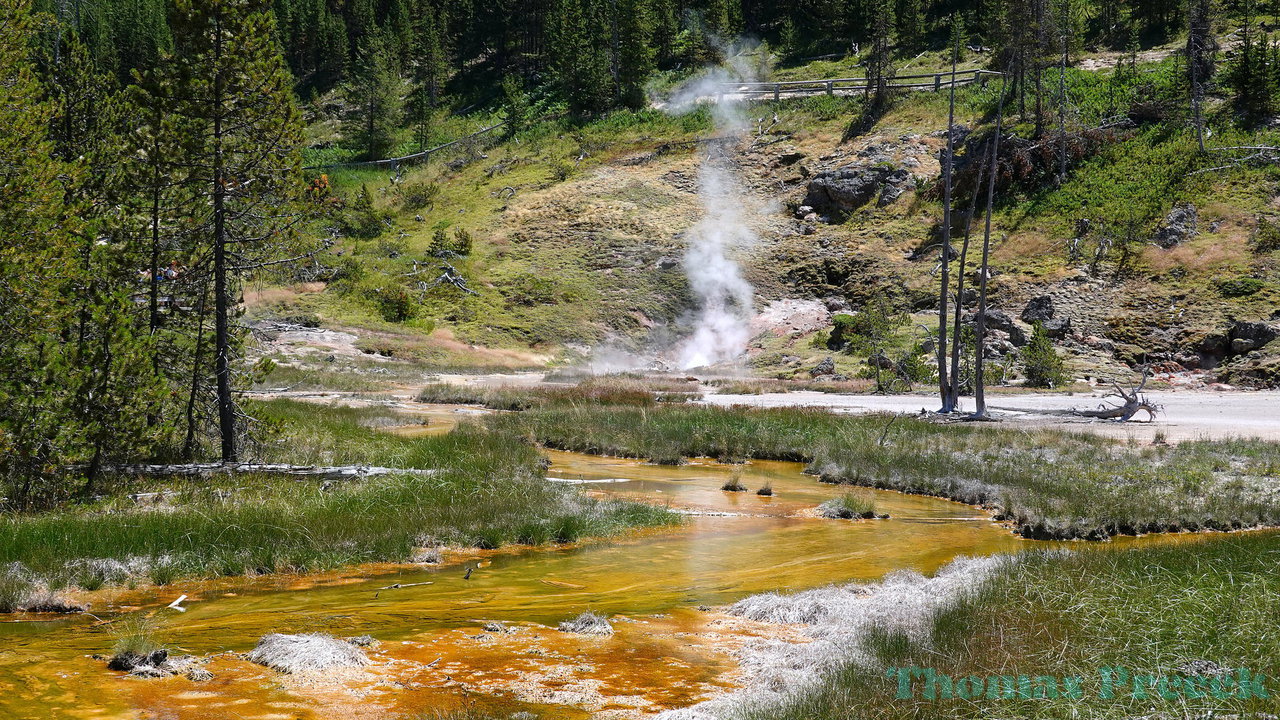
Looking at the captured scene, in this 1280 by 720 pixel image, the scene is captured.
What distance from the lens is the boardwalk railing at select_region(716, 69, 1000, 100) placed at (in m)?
68.2

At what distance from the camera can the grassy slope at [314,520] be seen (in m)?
9.58

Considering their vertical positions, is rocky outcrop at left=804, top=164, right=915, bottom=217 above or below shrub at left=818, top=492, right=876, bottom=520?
above

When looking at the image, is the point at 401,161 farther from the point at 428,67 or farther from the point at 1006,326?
the point at 1006,326

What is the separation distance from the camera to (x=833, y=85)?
7362 centimetres

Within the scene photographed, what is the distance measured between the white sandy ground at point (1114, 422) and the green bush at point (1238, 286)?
31.5 ft

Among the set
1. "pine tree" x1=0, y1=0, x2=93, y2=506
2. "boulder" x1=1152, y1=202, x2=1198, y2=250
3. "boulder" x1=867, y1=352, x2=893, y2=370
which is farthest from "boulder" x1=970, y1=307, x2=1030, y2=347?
"pine tree" x1=0, y1=0, x2=93, y2=506

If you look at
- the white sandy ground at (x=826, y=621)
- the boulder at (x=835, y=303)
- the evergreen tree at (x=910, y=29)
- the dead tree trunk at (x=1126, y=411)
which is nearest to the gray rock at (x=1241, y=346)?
the dead tree trunk at (x=1126, y=411)

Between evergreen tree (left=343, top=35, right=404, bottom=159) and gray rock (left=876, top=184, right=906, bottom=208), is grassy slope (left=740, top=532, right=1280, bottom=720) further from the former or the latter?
evergreen tree (left=343, top=35, right=404, bottom=159)

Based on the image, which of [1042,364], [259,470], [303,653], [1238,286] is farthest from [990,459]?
[1238,286]

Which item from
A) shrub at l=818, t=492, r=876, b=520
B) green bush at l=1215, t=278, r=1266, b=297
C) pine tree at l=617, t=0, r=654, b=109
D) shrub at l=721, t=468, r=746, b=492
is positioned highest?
pine tree at l=617, t=0, r=654, b=109

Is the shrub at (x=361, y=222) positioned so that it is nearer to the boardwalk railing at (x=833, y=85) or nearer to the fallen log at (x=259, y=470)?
the boardwalk railing at (x=833, y=85)

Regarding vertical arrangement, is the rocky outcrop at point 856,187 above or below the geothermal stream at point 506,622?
above

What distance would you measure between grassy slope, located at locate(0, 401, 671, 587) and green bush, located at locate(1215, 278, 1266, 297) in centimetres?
3889

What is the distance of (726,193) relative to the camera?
212 ft
